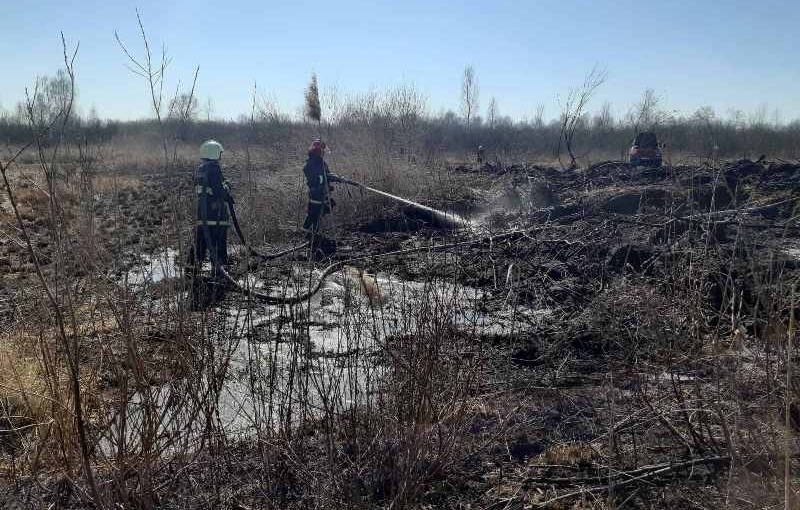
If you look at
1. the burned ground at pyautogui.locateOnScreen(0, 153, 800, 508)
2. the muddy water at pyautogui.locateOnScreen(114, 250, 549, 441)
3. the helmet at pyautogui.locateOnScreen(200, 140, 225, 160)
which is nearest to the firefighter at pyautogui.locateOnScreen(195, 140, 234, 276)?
the helmet at pyautogui.locateOnScreen(200, 140, 225, 160)

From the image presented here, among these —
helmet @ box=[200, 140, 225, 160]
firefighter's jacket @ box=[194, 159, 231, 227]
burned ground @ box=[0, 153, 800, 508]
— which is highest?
helmet @ box=[200, 140, 225, 160]

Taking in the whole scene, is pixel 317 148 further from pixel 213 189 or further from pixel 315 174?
pixel 213 189

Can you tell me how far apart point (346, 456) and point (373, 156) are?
13.8 metres

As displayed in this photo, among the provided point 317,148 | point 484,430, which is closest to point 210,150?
point 317,148

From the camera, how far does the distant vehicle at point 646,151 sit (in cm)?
1625

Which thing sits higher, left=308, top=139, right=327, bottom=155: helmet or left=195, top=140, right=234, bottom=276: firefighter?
left=308, top=139, right=327, bottom=155: helmet

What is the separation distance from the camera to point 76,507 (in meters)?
3.38

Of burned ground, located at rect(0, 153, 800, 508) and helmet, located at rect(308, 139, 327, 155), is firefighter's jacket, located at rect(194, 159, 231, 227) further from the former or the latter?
burned ground, located at rect(0, 153, 800, 508)

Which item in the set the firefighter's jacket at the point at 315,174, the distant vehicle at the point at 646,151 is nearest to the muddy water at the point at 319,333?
the firefighter's jacket at the point at 315,174

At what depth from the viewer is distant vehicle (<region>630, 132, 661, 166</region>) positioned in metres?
16.2

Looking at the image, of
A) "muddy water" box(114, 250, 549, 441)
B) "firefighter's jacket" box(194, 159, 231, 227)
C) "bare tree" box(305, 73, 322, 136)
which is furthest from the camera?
"bare tree" box(305, 73, 322, 136)

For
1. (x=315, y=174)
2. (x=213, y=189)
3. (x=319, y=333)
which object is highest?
(x=315, y=174)

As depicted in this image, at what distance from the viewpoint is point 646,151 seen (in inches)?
648

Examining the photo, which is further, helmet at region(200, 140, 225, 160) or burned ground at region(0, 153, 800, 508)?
helmet at region(200, 140, 225, 160)
